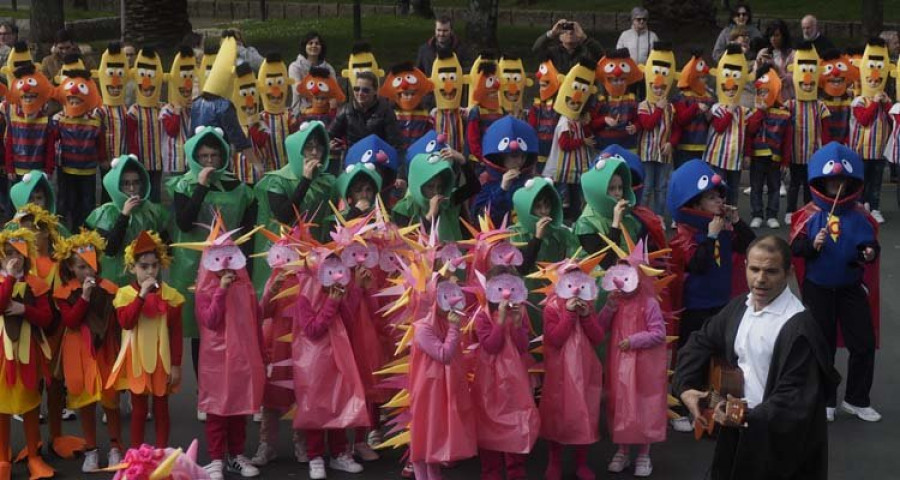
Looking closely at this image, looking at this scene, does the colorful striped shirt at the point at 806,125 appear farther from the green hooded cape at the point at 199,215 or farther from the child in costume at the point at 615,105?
the green hooded cape at the point at 199,215

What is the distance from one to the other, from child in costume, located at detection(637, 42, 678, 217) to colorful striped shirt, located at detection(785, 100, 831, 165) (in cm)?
123

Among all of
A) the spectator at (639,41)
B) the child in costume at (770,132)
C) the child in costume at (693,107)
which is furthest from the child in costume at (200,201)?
the spectator at (639,41)

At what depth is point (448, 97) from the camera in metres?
14.4

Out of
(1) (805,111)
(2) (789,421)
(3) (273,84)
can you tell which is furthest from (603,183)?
(1) (805,111)

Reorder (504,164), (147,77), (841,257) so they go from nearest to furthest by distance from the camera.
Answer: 1. (841,257)
2. (504,164)
3. (147,77)

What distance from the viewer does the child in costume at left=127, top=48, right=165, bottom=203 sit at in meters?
14.3

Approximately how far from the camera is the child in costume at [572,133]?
1395cm

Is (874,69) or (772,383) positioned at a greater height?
(874,69)

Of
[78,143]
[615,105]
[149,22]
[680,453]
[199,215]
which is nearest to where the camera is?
[680,453]

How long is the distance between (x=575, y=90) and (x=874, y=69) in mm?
3206

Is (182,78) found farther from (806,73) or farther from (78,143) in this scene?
(806,73)

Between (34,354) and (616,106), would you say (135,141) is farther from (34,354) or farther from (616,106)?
(34,354)

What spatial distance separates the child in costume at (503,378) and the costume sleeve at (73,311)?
2.29 metres

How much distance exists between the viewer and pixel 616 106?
14.5 meters
